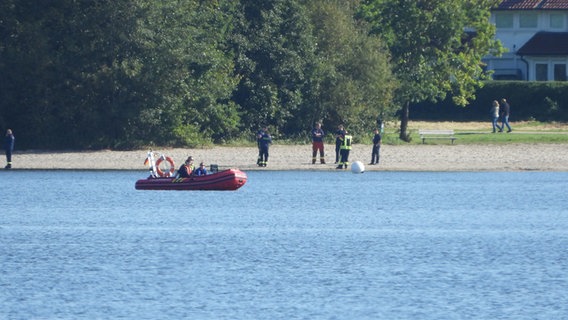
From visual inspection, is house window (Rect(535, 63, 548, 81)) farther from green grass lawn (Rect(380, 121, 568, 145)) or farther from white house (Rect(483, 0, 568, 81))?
green grass lawn (Rect(380, 121, 568, 145))

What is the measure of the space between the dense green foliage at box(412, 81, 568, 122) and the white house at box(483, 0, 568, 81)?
9.66m

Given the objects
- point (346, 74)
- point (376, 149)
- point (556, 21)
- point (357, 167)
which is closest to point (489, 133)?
point (346, 74)

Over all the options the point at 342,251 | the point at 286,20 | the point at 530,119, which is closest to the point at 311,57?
the point at 286,20

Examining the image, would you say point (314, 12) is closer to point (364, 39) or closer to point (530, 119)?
point (364, 39)

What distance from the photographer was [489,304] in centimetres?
2878

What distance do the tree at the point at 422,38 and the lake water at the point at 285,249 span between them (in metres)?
10.7

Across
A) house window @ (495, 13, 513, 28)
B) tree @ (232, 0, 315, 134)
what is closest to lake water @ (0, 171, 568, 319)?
tree @ (232, 0, 315, 134)

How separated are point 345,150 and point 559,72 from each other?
39.7 m

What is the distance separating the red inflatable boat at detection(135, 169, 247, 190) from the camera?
1916 inches

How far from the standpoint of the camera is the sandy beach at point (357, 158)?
5794 cm

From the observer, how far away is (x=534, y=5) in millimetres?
93438

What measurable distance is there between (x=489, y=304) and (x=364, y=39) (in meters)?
39.4

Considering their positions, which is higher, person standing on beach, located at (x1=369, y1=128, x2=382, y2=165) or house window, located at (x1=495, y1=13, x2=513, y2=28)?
house window, located at (x1=495, y1=13, x2=513, y2=28)

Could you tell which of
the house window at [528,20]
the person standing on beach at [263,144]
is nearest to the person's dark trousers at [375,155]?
the person standing on beach at [263,144]
